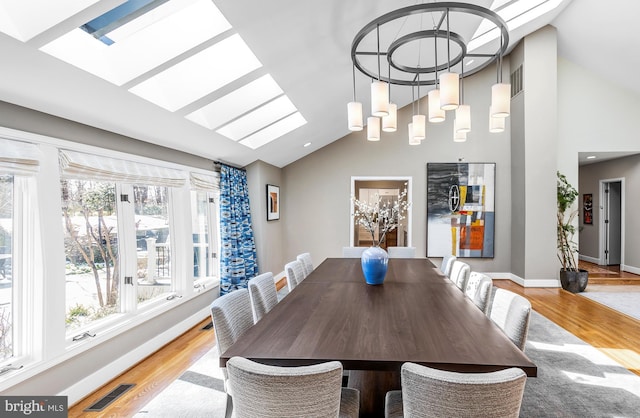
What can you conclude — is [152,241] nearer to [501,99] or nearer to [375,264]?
[375,264]

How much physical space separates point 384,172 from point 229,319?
5.12 metres

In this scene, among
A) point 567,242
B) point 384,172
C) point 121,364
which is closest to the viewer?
point 121,364

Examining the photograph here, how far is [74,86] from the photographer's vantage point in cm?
202

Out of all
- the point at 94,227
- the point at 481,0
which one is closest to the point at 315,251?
the point at 94,227

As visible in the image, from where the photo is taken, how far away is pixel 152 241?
137 inches

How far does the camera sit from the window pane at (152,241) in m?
3.29

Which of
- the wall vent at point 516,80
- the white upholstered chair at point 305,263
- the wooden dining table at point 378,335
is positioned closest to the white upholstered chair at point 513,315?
the wooden dining table at point 378,335

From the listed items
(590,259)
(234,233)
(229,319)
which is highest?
(234,233)

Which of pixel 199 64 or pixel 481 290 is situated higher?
pixel 199 64

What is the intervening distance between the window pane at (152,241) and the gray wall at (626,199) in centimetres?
738

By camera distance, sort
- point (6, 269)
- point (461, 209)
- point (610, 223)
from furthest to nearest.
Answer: point (610, 223) < point (461, 209) < point (6, 269)

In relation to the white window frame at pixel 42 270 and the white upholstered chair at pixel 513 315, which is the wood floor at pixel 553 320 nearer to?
the white window frame at pixel 42 270

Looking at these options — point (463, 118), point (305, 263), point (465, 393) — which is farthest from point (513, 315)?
point (305, 263)

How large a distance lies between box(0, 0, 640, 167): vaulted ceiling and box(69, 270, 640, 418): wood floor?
6.85 feet
